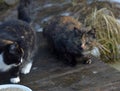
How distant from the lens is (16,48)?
10.2 ft

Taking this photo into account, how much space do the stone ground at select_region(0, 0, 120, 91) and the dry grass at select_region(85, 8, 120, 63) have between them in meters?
0.94

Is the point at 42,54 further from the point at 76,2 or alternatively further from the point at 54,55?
the point at 76,2

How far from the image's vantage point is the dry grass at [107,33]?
4.80m

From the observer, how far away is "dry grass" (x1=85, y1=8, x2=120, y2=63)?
4.80 meters

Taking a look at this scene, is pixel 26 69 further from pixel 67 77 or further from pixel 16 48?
pixel 16 48

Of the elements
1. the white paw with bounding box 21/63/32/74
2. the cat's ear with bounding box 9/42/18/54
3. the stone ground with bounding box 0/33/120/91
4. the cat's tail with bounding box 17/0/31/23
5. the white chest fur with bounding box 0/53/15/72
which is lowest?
the stone ground with bounding box 0/33/120/91

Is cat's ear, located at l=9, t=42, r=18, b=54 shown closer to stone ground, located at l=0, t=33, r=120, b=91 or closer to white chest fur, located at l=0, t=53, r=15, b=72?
white chest fur, located at l=0, t=53, r=15, b=72

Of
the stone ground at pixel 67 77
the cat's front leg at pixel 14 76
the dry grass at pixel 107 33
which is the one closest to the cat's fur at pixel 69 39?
the stone ground at pixel 67 77

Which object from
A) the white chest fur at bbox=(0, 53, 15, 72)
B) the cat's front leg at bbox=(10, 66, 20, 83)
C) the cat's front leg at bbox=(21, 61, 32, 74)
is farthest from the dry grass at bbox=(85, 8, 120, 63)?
the white chest fur at bbox=(0, 53, 15, 72)

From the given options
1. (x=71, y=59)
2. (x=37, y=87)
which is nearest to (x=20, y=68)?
(x=37, y=87)

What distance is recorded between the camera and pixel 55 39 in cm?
391

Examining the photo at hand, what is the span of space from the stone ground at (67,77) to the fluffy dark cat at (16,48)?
122 millimetres

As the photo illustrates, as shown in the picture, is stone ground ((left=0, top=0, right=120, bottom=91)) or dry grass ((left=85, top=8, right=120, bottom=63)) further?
dry grass ((left=85, top=8, right=120, bottom=63))

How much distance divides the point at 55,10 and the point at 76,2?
0.36 meters
